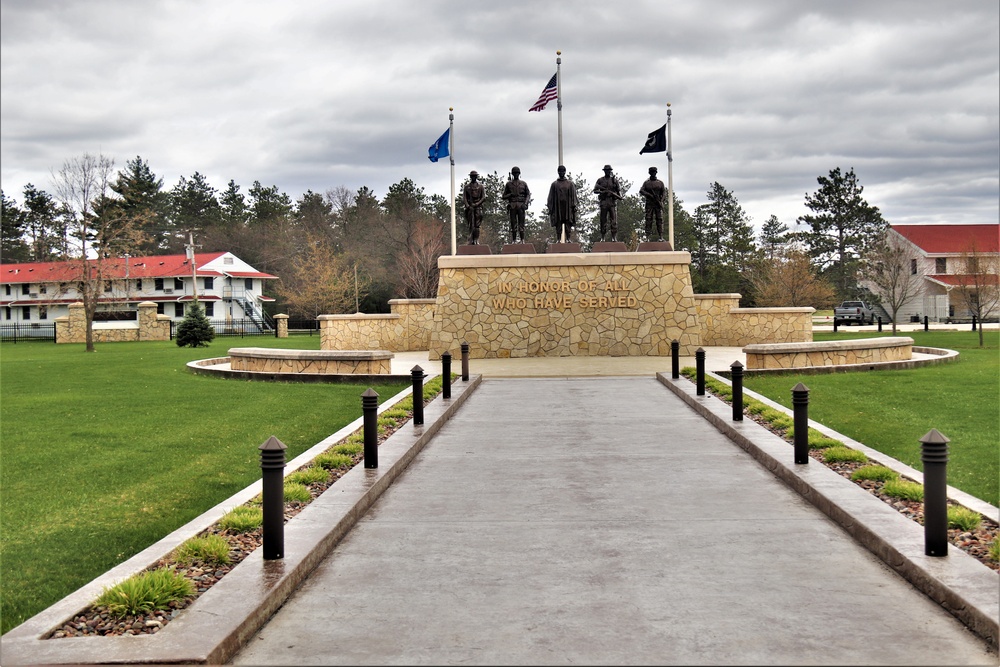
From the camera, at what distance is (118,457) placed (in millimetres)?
10375

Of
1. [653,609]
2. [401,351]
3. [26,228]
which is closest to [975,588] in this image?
[653,609]

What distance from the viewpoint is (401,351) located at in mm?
29672

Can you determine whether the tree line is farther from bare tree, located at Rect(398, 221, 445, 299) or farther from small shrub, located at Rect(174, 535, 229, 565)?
small shrub, located at Rect(174, 535, 229, 565)

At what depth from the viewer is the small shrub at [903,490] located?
24.2 ft

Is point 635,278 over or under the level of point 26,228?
under

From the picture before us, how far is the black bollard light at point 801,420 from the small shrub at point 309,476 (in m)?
4.67

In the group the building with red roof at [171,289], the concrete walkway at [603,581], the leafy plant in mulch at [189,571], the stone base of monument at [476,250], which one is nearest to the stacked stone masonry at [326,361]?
the stone base of monument at [476,250]

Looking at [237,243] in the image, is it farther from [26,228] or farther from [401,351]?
[401,351]

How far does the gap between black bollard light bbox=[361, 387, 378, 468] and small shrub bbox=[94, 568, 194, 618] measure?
11.6 ft

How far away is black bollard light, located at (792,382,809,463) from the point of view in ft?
28.5

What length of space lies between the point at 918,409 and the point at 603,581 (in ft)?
31.0

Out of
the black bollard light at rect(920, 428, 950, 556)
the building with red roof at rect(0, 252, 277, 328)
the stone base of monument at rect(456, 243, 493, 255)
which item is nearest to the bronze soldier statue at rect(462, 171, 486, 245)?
the stone base of monument at rect(456, 243, 493, 255)

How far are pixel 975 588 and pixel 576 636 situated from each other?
2.40m

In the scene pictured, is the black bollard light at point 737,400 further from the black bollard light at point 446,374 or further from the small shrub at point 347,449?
the small shrub at point 347,449
